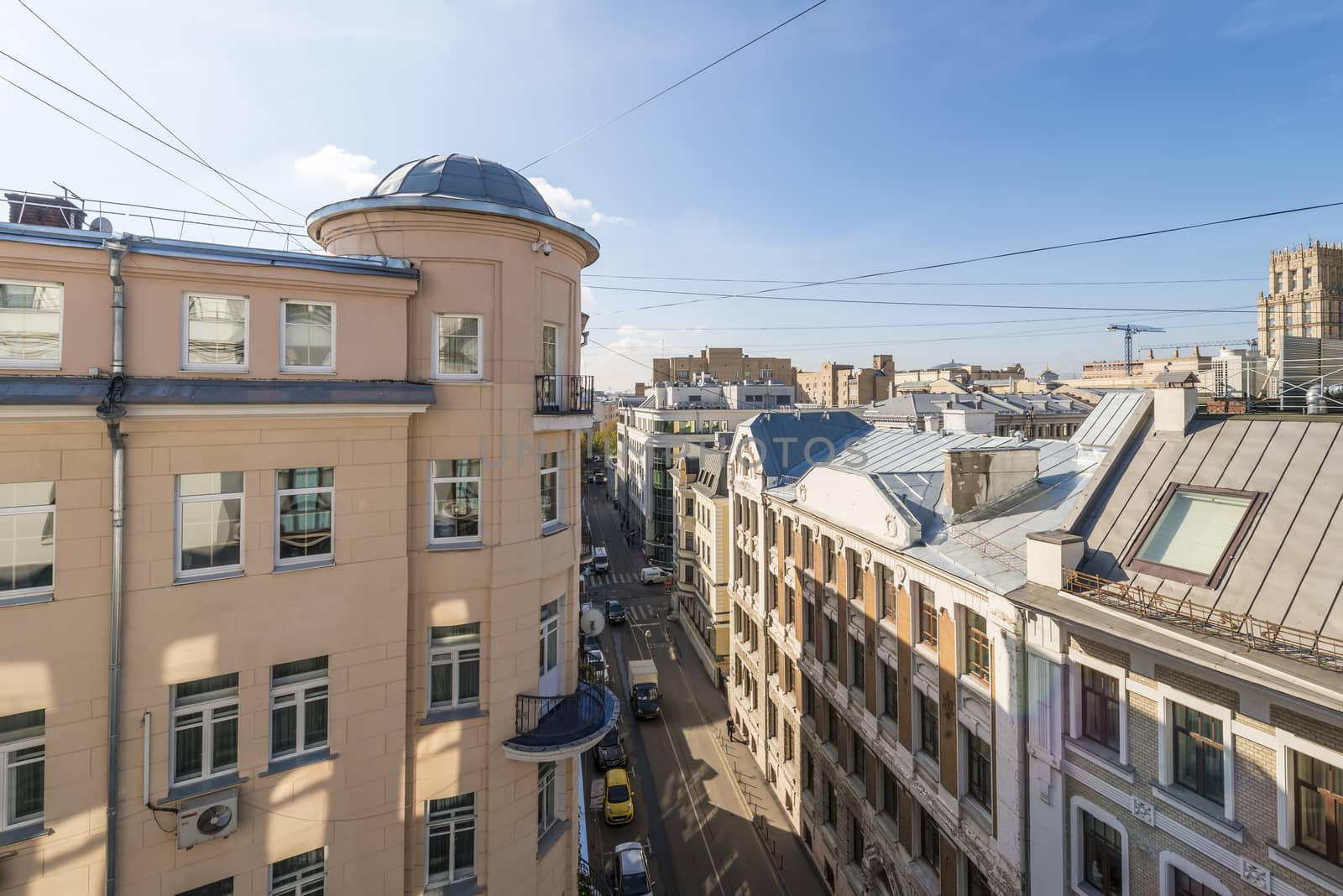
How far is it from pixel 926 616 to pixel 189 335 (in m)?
17.8

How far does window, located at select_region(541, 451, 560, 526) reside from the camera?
1241 centimetres

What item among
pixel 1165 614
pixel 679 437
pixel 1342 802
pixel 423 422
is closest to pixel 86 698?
pixel 423 422

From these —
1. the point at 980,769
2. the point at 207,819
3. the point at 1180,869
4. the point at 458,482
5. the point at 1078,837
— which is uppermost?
the point at 458,482

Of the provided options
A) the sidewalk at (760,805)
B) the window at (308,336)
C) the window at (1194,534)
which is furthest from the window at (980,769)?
the window at (308,336)

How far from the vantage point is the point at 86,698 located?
8484mm

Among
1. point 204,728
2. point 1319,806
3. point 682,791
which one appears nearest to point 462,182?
point 204,728

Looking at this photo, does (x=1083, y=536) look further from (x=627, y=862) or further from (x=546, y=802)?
(x=627, y=862)

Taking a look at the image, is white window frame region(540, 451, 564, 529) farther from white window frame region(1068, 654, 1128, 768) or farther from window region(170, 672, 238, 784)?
white window frame region(1068, 654, 1128, 768)

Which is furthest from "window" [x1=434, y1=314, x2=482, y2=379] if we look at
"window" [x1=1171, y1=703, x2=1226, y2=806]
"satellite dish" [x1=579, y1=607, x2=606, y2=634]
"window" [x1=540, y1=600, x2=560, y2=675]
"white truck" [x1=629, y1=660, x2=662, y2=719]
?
"white truck" [x1=629, y1=660, x2=662, y2=719]

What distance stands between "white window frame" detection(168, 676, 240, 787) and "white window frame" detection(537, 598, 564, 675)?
466 cm

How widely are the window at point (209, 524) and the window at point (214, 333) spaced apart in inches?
68.4

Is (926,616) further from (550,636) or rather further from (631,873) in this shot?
(631,873)

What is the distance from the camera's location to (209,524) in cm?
942

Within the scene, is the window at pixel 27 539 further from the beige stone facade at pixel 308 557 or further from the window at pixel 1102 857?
the window at pixel 1102 857
